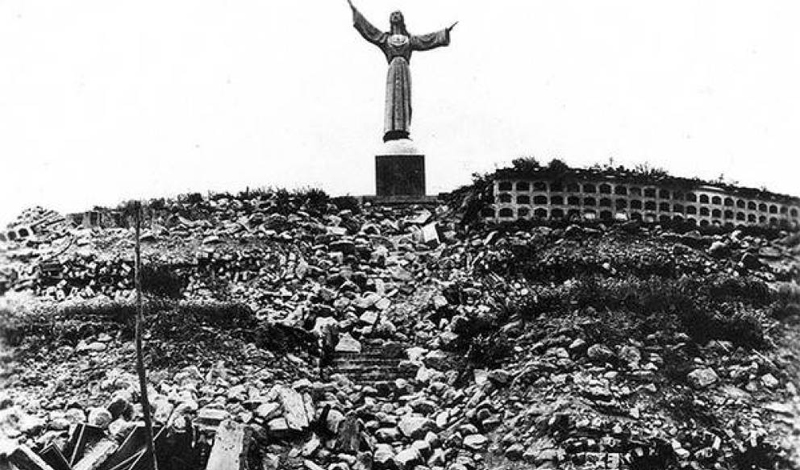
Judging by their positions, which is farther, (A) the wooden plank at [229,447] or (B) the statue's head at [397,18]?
(B) the statue's head at [397,18]

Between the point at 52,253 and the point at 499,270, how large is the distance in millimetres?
6608

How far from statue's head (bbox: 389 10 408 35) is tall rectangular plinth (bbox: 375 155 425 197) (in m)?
2.41

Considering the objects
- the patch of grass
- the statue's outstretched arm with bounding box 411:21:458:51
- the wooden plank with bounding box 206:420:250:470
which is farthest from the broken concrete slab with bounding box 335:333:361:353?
the statue's outstretched arm with bounding box 411:21:458:51

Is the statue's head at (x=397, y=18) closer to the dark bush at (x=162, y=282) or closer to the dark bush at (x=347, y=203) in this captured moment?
the dark bush at (x=347, y=203)

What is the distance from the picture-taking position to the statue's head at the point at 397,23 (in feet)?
50.0

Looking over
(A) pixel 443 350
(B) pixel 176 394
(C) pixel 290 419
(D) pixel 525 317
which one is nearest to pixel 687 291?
(D) pixel 525 317

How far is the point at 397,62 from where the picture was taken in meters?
15.2

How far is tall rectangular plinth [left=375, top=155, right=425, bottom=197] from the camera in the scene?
14641mm

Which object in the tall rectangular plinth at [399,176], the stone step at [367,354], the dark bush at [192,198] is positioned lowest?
the stone step at [367,354]

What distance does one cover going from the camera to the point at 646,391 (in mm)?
8789

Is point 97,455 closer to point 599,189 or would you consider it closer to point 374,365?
point 374,365

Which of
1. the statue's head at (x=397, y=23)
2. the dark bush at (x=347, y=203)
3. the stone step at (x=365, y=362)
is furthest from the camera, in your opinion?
the statue's head at (x=397, y=23)

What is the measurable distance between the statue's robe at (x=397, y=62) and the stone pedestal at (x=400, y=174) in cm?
52

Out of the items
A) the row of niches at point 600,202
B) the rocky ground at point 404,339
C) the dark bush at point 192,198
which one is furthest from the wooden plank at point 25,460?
the row of niches at point 600,202
